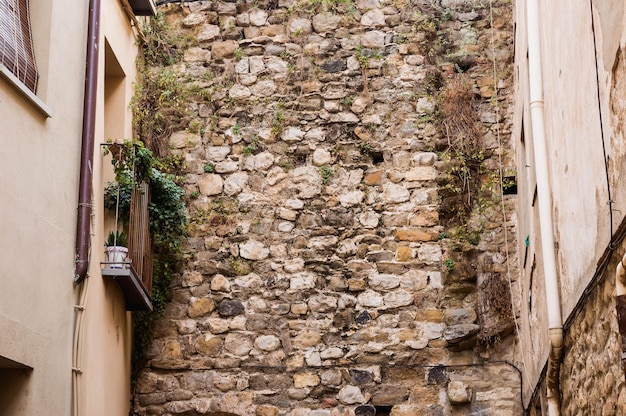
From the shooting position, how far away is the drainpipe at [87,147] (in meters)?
6.29

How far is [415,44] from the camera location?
28.7 ft

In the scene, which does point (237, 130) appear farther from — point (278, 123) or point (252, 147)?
point (278, 123)

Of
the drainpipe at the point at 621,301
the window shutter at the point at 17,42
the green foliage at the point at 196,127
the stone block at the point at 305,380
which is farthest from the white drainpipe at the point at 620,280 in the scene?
the green foliage at the point at 196,127

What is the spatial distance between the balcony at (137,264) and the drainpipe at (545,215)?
301 centimetres

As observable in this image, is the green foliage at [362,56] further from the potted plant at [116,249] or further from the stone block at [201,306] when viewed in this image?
the potted plant at [116,249]

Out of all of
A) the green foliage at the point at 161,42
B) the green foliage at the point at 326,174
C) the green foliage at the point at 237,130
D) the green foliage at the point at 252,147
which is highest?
the green foliage at the point at 161,42

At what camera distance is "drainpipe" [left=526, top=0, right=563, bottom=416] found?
516cm

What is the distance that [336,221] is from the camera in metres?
8.27

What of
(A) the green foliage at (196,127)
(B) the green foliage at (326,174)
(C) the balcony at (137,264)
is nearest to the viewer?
(C) the balcony at (137,264)

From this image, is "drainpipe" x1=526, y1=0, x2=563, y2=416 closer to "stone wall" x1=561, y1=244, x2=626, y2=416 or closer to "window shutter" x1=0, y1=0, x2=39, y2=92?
"stone wall" x1=561, y1=244, x2=626, y2=416

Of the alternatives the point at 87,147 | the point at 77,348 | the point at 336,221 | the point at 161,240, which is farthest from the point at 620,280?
the point at 161,240

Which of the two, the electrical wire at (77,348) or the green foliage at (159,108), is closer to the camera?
the electrical wire at (77,348)

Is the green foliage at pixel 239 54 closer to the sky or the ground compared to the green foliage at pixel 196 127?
closer to the sky

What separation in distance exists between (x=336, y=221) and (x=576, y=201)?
3.82m
